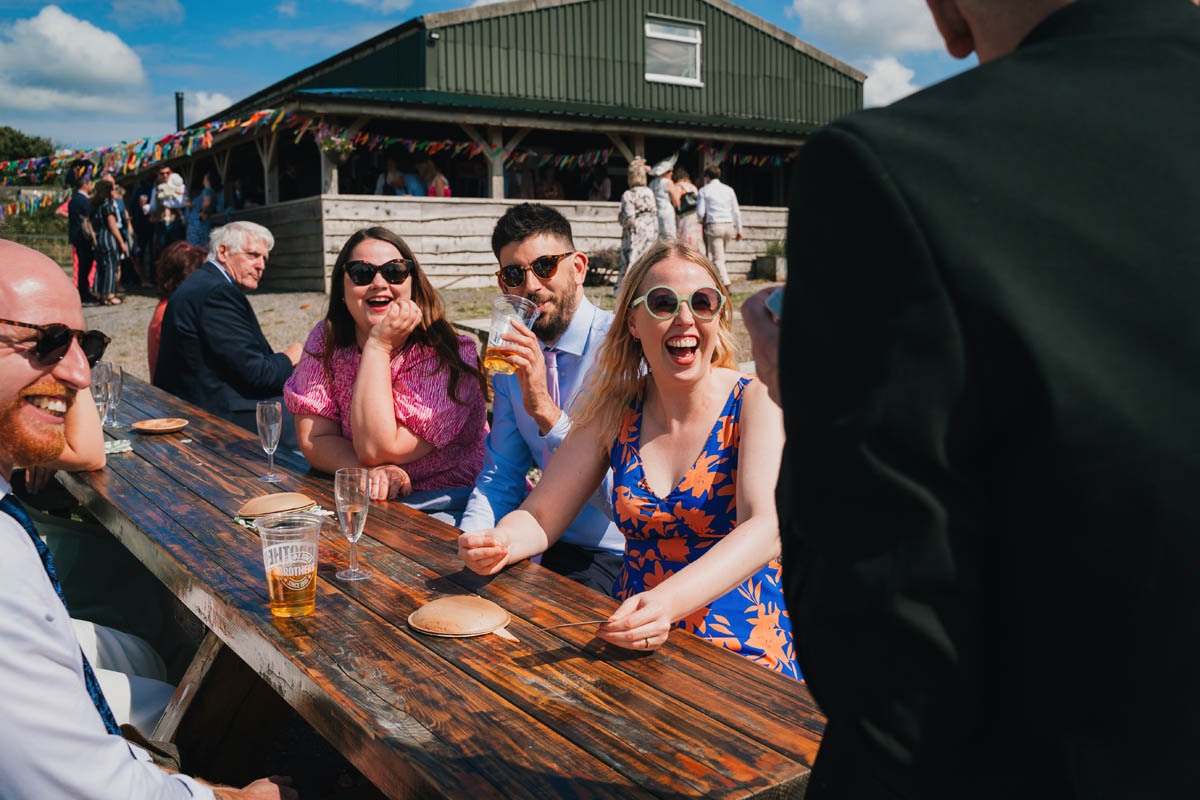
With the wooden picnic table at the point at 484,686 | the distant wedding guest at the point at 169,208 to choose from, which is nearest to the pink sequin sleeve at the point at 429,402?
the wooden picnic table at the point at 484,686

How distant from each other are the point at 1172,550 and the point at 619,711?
0.98 metres

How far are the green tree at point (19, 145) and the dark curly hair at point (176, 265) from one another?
153 feet

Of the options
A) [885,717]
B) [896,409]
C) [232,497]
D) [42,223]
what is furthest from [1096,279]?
[42,223]

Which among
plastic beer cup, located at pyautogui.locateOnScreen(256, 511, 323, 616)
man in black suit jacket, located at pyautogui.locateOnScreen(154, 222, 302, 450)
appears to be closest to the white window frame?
man in black suit jacket, located at pyautogui.locateOnScreen(154, 222, 302, 450)

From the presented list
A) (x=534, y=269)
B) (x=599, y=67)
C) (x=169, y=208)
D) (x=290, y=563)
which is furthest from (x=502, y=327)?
(x=599, y=67)

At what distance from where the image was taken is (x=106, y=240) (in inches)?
510

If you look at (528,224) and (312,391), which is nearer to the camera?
(312,391)

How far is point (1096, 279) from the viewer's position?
2.14 ft

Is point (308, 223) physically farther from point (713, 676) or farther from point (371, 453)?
point (713, 676)

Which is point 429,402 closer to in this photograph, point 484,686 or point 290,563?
point 290,563

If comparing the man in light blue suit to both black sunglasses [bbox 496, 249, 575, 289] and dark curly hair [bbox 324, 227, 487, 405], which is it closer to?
black sunglasses [bbox 496, 249, 575, 289]

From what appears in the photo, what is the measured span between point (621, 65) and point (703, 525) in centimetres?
1872

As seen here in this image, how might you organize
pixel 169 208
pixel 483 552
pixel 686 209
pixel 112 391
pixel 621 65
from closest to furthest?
pixel 483 552 → pixel 112 391 → pixel 686 209 → pixel 169 208 → pixel 621 65

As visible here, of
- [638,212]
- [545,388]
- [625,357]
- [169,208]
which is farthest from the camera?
[169,208]
